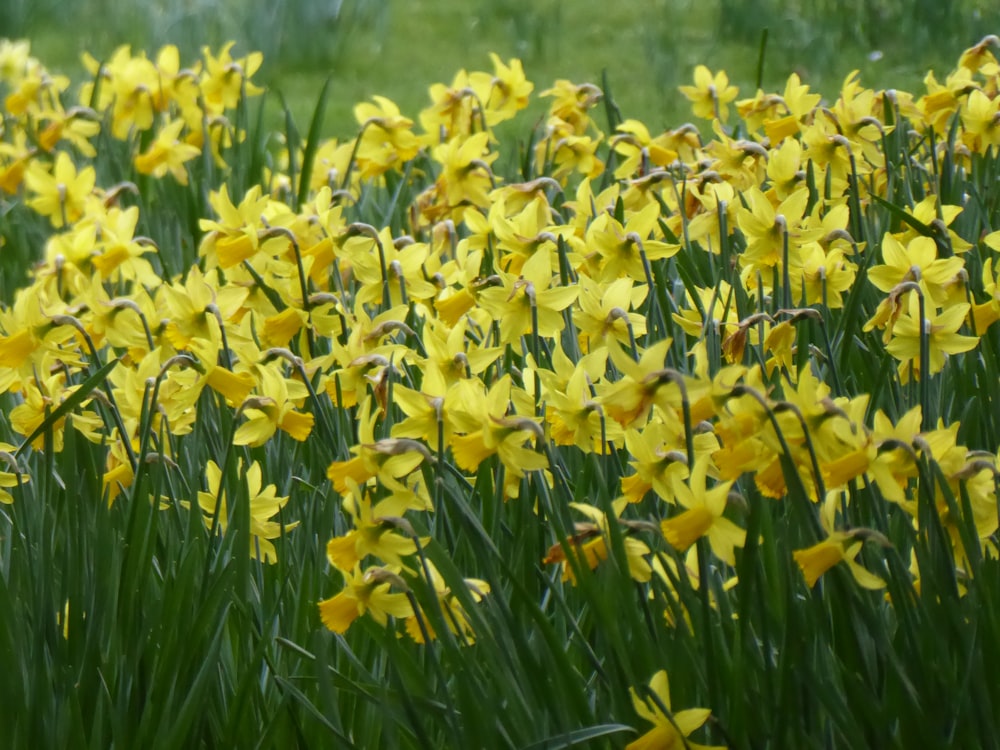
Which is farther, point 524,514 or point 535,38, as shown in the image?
point 535,38

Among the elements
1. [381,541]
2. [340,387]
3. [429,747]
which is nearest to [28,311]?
[340,387]

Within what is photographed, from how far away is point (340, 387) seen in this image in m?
1.79

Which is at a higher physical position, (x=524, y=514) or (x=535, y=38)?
(x=535, y=38)

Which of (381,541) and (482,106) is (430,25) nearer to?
(482,106)

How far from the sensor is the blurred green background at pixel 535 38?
4988 mm

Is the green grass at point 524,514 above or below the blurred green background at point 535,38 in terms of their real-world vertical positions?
below

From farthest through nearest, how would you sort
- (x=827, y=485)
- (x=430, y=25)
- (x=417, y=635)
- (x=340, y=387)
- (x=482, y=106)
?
(x=430, y=25) → (x=482, y=106) → (x=340, y=387) → (x=417, y=635) → (x=827, y=485)

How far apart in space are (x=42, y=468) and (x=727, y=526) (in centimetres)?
118

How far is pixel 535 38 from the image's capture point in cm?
559

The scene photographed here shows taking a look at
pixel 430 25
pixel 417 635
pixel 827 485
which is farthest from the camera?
pixel 430 25

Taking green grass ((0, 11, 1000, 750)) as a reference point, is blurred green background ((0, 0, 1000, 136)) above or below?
above

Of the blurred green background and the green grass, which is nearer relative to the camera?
the green grass

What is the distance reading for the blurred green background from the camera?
4.99m

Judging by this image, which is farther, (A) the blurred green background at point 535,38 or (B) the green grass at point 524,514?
(A) the blurred green background at point 535,38
